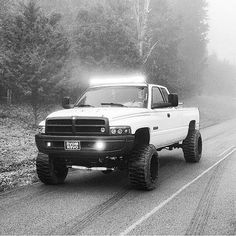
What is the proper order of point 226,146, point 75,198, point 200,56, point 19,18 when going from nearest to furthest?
point 75,198, point 226,146, point 19,18, point 200,56

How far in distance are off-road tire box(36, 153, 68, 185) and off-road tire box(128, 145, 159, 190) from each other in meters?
1.50

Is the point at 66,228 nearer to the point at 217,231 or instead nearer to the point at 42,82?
the point at 217,231

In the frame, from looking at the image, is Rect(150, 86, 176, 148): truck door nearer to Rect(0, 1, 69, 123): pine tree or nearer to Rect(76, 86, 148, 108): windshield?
Rect(76, 86, 148, 108): windshield

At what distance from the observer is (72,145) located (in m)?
6.97

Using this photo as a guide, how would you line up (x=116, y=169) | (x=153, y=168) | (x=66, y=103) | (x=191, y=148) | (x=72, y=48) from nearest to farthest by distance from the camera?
1. (x=116, y=169)
2. (x=153, y=168)
3. (x=66, y=103)
4. (x=191, y=148)
5. (x=72, y=48)

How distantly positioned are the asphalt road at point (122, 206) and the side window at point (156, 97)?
168cm

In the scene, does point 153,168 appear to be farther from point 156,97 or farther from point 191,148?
point 191,148

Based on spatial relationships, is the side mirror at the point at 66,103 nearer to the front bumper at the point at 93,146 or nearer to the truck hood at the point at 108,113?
the truck hood at the point at 108,113

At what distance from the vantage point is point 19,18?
17.5 meters

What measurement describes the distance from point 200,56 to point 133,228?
174ft

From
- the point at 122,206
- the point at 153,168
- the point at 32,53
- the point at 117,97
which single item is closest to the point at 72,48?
the point at 32,53

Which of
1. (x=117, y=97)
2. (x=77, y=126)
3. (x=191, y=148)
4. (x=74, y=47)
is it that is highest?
(x=74, y=47)

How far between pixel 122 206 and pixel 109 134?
1316 mm

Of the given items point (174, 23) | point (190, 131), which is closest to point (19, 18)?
point (190, 131)
